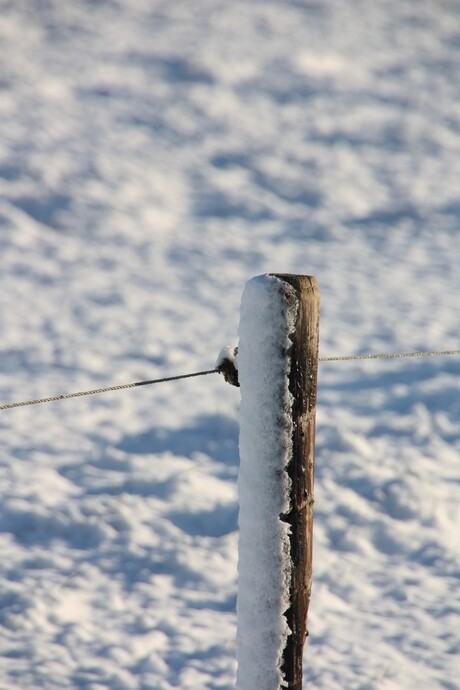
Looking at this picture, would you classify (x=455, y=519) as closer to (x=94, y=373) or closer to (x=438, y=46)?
(x=94, y=373)

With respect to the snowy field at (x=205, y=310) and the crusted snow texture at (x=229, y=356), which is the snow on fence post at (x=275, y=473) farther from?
the snowy field at (x=205, y=310)

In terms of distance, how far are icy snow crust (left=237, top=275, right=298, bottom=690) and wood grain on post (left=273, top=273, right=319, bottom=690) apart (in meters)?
0.02

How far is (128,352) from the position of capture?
571cm

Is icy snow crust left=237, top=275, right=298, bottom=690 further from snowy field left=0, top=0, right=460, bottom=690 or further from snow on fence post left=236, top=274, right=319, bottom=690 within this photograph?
snowy field left=0, top=0, right=460, bottom=690

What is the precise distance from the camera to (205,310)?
21.1 ft

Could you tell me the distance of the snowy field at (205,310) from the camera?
3363 mm

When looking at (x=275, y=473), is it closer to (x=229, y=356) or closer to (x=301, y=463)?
(x=301, y=463)

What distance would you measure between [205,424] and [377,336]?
2043 mm

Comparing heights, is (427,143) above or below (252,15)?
below

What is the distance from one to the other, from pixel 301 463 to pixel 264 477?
104 mm

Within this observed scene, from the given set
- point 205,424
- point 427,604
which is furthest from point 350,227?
point 427,604

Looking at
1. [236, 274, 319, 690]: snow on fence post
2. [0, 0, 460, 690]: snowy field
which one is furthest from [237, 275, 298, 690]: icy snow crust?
[0, 0, 460, 690]: snowy field

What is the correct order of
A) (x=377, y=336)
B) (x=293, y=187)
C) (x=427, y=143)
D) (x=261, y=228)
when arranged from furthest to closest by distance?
(x=427, y=143) → (x=293, y=187) → (x=261, y=228) → (x=377, y=336)

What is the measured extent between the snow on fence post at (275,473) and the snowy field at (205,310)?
120 cm
